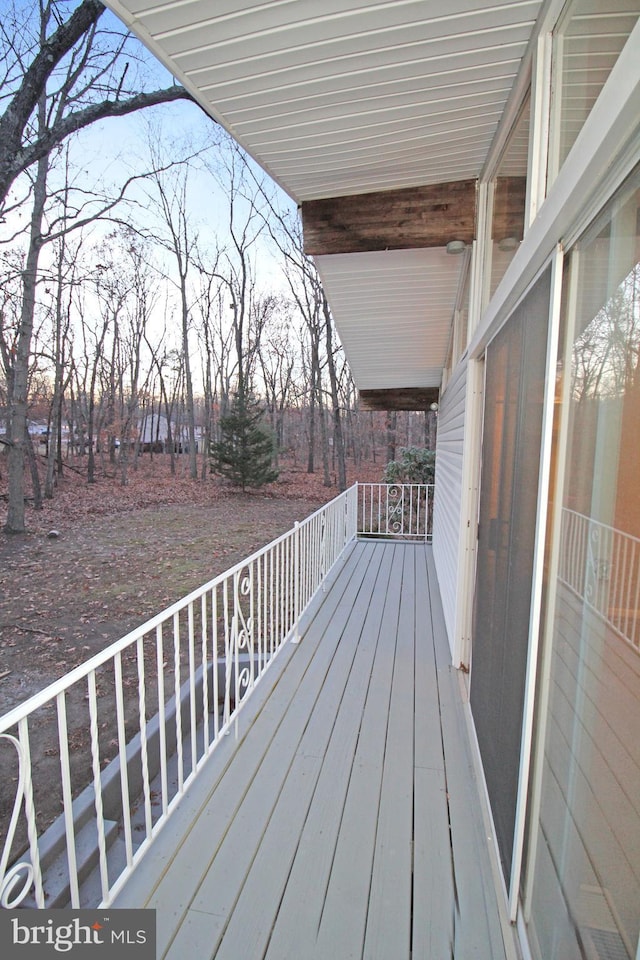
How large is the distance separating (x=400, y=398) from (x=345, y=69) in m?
6.79

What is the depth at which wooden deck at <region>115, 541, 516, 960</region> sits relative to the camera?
138cm

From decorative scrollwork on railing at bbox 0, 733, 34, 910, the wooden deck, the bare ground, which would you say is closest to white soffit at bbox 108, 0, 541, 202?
decorative scrollwork on railing at bbox 0, 733, 34, 910

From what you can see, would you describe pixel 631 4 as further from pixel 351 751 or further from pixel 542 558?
pixel 351 751

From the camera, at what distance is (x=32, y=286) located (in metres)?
8.52

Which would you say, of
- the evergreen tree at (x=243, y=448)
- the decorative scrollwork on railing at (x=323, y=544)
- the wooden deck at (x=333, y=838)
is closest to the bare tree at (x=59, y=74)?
the decorative scrollwork on railing at (x=323, y=544)

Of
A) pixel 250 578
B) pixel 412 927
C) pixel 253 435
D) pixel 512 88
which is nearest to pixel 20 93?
pixel 512 88

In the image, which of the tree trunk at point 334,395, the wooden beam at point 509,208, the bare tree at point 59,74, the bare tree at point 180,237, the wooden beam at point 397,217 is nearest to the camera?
the wooden beam at point 509,208

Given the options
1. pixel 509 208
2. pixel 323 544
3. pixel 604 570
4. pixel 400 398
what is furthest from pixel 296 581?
pixel 400 398

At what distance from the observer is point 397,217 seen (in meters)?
2.70

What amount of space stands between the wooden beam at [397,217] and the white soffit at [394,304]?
45cm

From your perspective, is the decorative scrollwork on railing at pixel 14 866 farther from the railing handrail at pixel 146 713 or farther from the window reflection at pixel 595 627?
the window reflection at pixel 595 627

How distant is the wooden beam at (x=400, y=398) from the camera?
7.89 m

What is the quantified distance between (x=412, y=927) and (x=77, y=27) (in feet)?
21.7

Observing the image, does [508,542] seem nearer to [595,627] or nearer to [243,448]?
[595,627]
